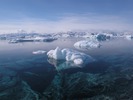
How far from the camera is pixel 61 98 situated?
29.8ft

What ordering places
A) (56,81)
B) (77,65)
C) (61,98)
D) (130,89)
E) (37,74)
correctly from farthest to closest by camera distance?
(77,65), (37,74), (56,81), (130,89), (61,98)

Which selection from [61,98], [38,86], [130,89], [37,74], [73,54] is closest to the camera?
[61,98]

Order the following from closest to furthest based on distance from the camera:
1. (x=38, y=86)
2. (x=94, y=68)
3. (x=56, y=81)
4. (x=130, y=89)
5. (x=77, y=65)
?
1. (x=130, y=89)
2. (x=38, y=86)
3. (x=56, y=81)
4. (x=94, y=68)
5. (x=77, y=65)

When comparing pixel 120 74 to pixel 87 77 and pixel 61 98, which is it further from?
pixel 61 98

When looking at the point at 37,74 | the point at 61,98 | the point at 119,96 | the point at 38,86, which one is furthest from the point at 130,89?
the point at 37,74

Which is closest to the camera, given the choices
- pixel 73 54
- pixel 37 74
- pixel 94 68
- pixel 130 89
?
pixel 130 89

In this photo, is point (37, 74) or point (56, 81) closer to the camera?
point (56, 81)

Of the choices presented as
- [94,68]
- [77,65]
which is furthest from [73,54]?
[94,68]

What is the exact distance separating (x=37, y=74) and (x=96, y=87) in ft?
17.0

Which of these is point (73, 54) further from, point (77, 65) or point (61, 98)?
point (61, 98)

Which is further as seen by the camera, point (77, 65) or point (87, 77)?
point (77, 65)

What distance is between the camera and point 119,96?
30.0 feet

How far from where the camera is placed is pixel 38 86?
36.0ft

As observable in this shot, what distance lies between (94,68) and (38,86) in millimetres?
5914
